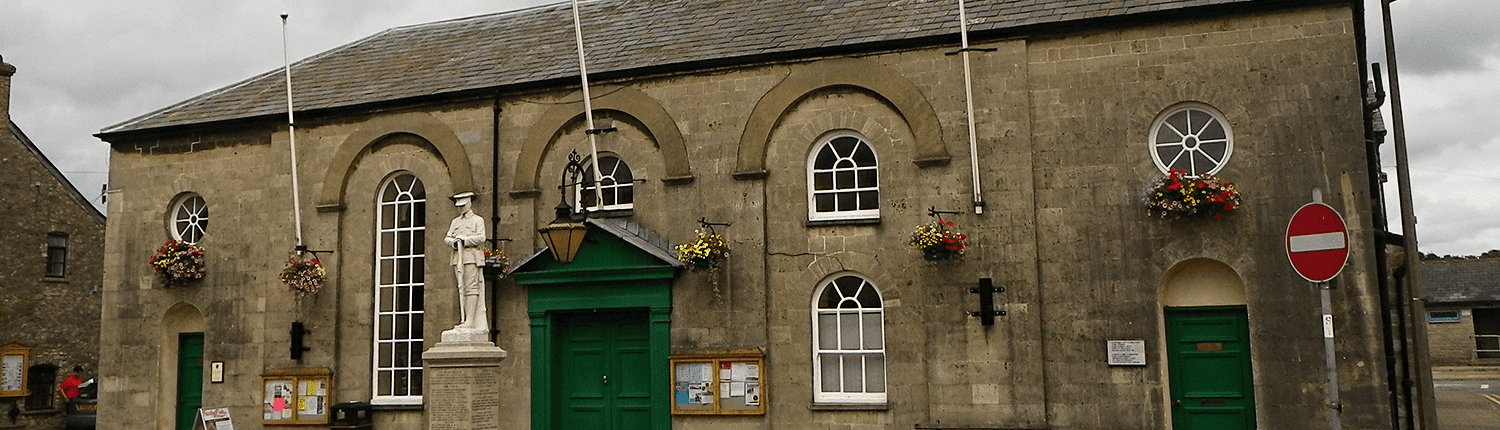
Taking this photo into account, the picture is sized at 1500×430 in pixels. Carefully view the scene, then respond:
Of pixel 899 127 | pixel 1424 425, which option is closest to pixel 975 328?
pixel 899 127

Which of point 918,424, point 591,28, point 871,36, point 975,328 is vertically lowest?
point 918,424

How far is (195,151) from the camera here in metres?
18.5

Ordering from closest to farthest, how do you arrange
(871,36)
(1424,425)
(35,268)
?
(1424,425) < (871,36) < (35,268)

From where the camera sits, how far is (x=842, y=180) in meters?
14.9

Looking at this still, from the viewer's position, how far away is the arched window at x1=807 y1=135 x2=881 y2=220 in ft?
48.4

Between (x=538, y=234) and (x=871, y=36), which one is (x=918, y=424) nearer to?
(x=871, y=36)

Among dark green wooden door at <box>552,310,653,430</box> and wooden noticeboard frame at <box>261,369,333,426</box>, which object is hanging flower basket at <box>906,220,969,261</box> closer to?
dark green wooden door at <box>552,310,653,430</box>

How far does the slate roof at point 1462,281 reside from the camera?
1574 inches

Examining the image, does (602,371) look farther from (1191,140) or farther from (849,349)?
(1191,140)

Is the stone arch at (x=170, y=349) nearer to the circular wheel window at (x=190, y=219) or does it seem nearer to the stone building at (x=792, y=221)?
the stone building at (x=792, y=221)

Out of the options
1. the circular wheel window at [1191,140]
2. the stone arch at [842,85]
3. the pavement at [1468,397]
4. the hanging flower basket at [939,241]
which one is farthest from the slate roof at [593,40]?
the pavement at [1468,397]

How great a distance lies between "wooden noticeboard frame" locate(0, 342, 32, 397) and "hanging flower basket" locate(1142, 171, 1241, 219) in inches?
967

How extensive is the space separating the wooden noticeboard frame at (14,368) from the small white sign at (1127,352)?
2392 cm

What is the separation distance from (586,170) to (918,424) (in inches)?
234
